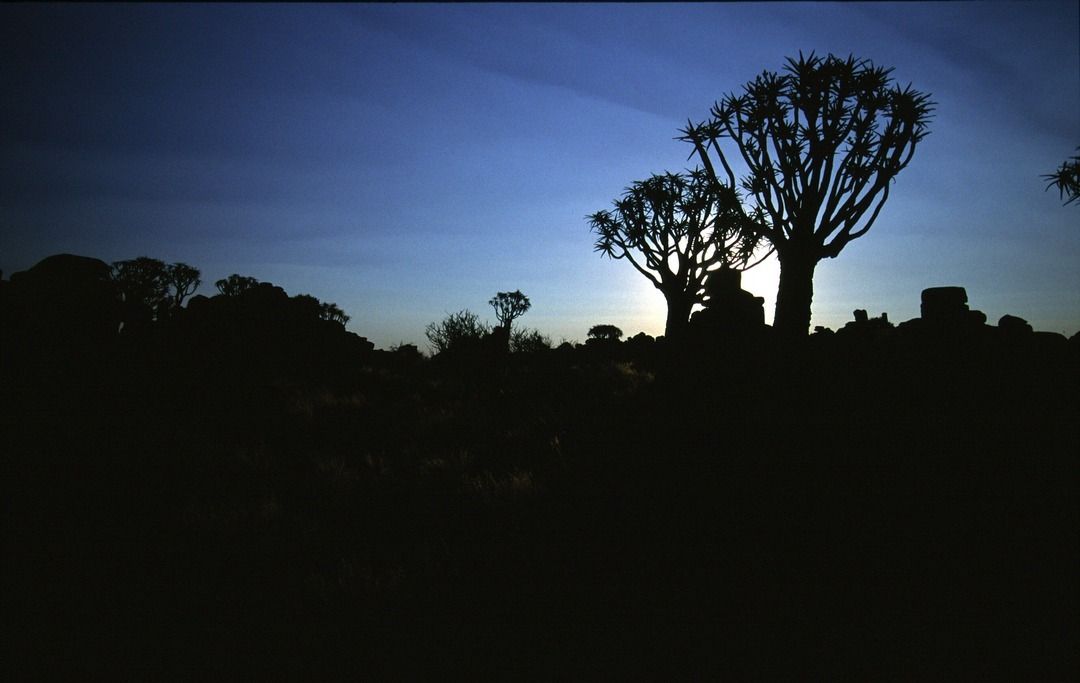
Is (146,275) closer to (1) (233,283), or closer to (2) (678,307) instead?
(1) (233,283)

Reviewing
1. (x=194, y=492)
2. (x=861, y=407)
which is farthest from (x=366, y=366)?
(x=861, y=407)

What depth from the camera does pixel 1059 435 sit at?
519 cm

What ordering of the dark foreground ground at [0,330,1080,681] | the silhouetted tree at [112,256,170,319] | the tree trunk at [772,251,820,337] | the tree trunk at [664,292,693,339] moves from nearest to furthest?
1. the dark foreground ground at [0,330,1080,681]
2. the tree trunk at [772,251,820,337]
3. the tree trunk at [664,292,693,339]
4. the silhouetted tree at [112,256,170,319]

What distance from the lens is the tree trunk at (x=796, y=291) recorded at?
1243 centimetres

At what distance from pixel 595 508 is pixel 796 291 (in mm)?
9312

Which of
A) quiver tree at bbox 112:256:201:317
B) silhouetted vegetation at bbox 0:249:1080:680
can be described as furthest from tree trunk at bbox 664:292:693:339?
quiver tree at bbox 112:256:201:317

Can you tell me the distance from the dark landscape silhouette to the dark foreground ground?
27mm

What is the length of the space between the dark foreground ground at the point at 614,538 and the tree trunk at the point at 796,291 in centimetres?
363

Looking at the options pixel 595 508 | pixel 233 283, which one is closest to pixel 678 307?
pixel 595 508

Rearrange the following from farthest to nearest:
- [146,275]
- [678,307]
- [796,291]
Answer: [146,275] → [678,307] → [796,291]

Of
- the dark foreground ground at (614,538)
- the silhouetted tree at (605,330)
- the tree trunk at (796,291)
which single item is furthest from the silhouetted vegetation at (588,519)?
the silhouetted tree at (605,330)

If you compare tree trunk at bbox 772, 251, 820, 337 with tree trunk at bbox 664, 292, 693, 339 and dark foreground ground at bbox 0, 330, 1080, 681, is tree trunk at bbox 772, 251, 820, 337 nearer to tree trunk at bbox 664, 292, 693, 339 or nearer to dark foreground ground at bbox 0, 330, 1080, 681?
dark foreground ground at bbox 0, 330, 1080, 681

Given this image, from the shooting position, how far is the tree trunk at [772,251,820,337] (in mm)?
12430

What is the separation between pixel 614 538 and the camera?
208 inches
